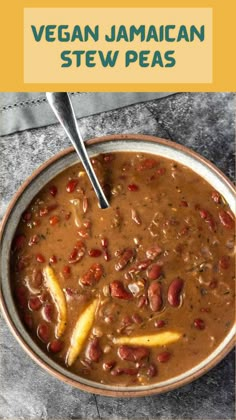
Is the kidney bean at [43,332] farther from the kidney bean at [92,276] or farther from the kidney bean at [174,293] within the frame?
the kidney bean at [174,293]

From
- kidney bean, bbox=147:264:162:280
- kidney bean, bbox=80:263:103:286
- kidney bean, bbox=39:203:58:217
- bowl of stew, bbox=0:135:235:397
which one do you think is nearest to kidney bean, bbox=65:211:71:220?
bowl of stew, bbox=0:135:235:397

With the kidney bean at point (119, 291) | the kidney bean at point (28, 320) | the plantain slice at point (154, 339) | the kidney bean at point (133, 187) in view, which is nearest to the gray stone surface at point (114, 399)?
the kidney bean at point (28, 320)

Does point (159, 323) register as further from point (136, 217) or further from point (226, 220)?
point (226, 220)

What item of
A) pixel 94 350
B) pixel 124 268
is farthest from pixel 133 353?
pixel 124 268

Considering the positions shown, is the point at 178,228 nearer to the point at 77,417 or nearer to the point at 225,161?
the point at 225,161

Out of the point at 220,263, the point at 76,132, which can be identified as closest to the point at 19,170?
the point at 76,132
